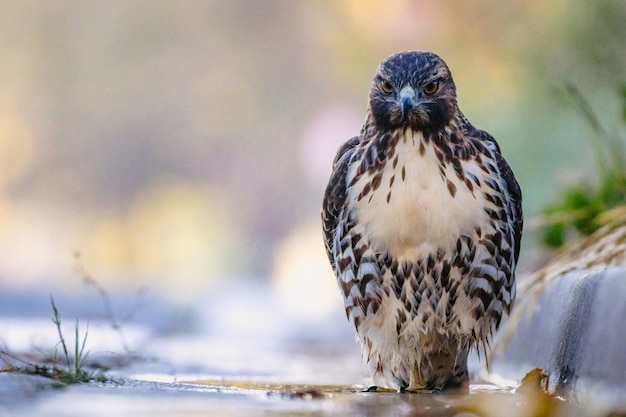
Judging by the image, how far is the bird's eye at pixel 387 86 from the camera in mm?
3991

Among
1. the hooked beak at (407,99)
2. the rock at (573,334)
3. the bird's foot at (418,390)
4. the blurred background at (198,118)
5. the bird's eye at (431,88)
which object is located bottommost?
the bird's foot at (418,390)

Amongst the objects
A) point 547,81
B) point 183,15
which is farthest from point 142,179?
point 547,81

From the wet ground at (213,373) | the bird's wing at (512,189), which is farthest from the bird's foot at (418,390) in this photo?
the bird's wing at (512,189)

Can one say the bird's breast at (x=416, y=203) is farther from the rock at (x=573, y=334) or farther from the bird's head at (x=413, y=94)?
the rock at (x=573, y=334)

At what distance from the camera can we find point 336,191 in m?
4.11

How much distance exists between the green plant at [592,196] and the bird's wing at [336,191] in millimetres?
1266

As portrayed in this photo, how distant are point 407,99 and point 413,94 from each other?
0.04 metres

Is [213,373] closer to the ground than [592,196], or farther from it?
closer to the ground

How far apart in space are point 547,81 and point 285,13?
810cm

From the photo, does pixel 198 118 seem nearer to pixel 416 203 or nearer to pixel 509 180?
pixel 509 180

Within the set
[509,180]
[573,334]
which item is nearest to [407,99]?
[509,180]

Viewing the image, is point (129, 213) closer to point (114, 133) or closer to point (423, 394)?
point (114, 133)

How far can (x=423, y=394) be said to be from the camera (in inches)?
150

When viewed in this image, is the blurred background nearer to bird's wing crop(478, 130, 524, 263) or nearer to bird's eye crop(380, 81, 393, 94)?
bird's wing crop(478, 130, 524, 263)
